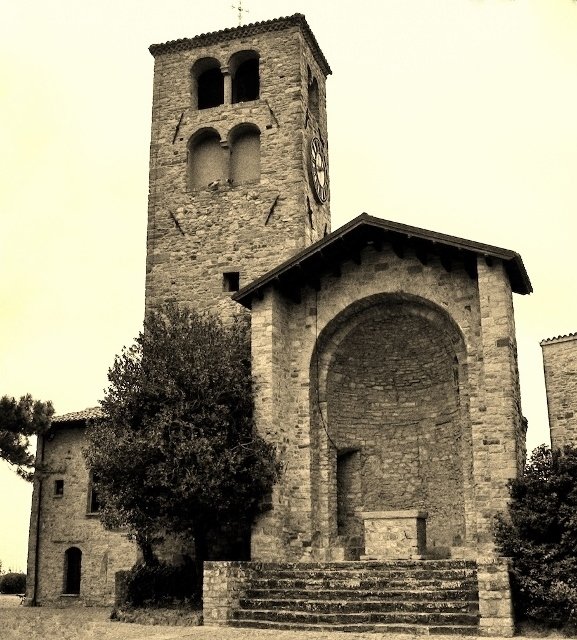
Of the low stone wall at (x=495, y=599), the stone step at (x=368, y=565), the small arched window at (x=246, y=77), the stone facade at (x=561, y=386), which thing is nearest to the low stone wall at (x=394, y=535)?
the stone step at (x=368, y=565)

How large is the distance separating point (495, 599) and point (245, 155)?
48.8 feet

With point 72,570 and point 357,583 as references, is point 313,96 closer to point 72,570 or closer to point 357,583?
point 357,583

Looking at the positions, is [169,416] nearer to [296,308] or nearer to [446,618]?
[296,308]

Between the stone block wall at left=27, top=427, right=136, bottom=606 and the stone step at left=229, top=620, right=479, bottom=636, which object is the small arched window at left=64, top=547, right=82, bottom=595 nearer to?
the stone block wall at left=27, top=427, right=136, bottom=606

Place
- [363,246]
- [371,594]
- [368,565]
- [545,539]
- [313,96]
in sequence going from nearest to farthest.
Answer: [545,539], [371,594], [368,565], [363,246], [313,96]

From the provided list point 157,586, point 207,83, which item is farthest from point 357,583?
point 207,83

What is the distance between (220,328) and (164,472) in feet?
16.2

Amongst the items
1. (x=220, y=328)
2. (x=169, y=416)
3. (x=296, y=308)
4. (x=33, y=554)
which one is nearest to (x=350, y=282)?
(x=296, y=308)

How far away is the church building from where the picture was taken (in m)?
15.6

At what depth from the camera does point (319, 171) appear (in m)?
24.6

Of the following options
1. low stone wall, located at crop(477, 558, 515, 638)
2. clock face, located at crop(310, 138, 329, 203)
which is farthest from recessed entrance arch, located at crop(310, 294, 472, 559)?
clock face, located at crop(310, 138, 329, 203)

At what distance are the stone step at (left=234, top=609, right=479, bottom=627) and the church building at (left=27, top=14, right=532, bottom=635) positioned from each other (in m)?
0.03

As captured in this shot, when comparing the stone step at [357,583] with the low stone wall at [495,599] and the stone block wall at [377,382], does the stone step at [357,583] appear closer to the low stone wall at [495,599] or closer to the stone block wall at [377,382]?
the low stone wall at [495,599]

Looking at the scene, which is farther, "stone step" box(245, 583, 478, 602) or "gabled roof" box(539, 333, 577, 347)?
"gabled roof" box(539, 333, 577, 347)
